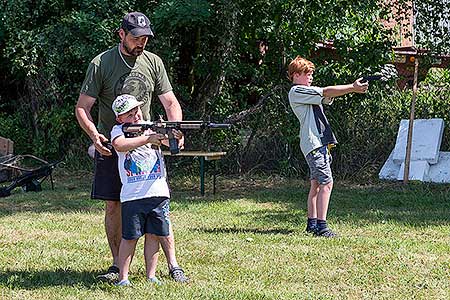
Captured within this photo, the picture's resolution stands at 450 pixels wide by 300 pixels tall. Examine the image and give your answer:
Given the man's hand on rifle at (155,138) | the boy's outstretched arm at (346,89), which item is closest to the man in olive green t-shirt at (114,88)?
the man's hand on rifle at (155,138)

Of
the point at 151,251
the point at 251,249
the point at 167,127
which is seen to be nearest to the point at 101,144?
the point at 167,127

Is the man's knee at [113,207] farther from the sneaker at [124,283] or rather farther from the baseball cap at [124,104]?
the baseball cap at [124,104]

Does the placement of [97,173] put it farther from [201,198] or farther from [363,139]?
[363,139]

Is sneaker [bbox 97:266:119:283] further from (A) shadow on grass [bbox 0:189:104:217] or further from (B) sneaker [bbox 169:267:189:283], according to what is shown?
(A) shadow on grass [bbox 0:189:104:217]

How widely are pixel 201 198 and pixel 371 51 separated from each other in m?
3.90

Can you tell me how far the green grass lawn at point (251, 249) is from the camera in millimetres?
5125

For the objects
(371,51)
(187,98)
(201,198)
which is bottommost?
(201,198)

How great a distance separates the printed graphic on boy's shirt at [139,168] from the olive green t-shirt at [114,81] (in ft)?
1.20

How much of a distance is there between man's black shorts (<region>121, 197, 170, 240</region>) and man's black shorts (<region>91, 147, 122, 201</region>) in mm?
229

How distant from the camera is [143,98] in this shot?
207 inches

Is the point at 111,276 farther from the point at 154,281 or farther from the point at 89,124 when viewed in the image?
the point at 89,124

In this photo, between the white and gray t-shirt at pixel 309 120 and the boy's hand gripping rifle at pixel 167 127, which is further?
the white and gray t-shirt at pixel 309 120

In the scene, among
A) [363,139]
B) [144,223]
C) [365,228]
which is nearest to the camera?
[144,223]

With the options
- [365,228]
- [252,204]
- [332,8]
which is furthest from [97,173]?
[332,8]
